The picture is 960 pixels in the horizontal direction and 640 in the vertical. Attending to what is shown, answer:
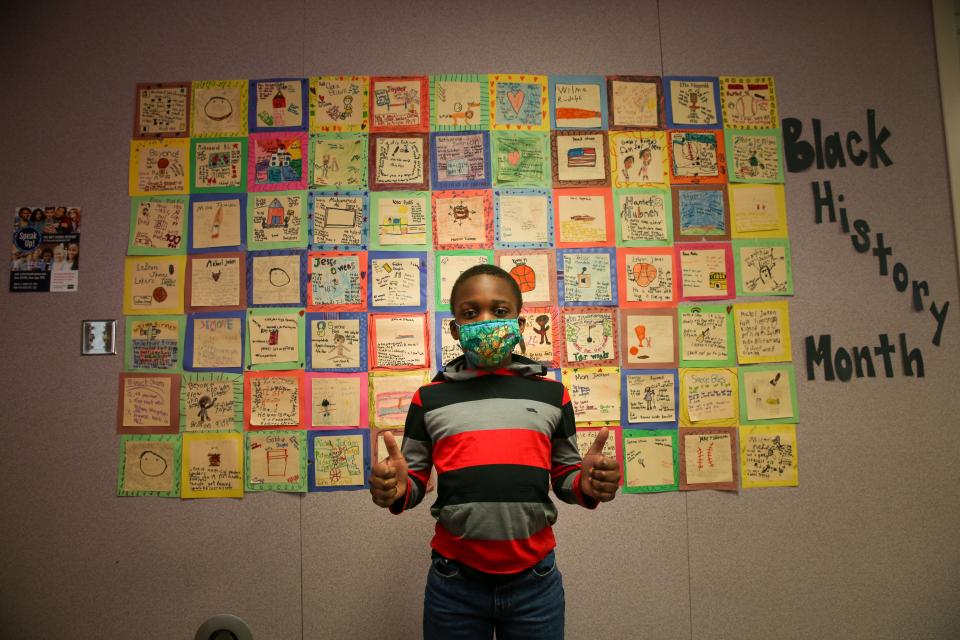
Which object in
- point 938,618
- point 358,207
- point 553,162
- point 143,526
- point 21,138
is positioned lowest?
point 938,618

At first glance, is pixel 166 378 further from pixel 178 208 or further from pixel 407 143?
pixel 407 143

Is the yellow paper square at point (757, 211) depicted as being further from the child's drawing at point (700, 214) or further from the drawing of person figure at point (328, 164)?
the drawing of person figure at point (328, 164)

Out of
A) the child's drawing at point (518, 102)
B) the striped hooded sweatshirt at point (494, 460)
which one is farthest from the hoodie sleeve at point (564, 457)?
the child's drawing at point (518, 102)

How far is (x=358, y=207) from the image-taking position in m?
1.71

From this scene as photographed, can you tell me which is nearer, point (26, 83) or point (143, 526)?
point (143, 526)

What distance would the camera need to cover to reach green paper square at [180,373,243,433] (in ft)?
5.47

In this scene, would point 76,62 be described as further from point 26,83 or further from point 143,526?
point 143,526

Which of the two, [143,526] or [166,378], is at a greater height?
[166,378]

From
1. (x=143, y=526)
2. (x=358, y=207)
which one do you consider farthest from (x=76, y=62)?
(x=143, y=526)

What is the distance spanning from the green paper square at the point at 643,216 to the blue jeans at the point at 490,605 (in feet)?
3.83

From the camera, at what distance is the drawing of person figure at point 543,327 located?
1674 mm

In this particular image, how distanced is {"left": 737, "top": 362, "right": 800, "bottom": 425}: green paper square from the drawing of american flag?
0.95 metres

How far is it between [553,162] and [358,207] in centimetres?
74

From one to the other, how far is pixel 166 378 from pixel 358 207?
0.92m
